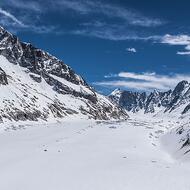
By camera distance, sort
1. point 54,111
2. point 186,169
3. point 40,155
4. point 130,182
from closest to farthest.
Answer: point 130,182, point 186,169, point 40,155, point 54,111

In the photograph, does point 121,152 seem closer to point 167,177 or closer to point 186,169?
point 186,169

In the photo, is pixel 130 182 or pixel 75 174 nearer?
pixel 130 182

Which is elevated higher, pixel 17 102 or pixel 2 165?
pixel 17 102

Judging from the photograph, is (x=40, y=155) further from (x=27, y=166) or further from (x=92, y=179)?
(x=92, y=179)

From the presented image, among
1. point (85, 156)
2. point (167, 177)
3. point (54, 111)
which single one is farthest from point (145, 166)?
point (54, 111)

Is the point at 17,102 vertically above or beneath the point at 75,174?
above

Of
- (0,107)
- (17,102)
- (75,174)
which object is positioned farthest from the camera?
(17,102)

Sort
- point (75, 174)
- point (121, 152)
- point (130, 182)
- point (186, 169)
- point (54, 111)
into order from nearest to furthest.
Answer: point (130, 182)
point (75, 174)
point (186, 169)
point (121, 152)
point (54, 111)

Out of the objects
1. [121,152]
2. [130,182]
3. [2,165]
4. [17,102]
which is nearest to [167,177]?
[130,182]

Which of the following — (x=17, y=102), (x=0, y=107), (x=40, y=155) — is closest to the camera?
(x=40, y=155)

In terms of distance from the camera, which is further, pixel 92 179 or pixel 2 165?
pixel 2 165
